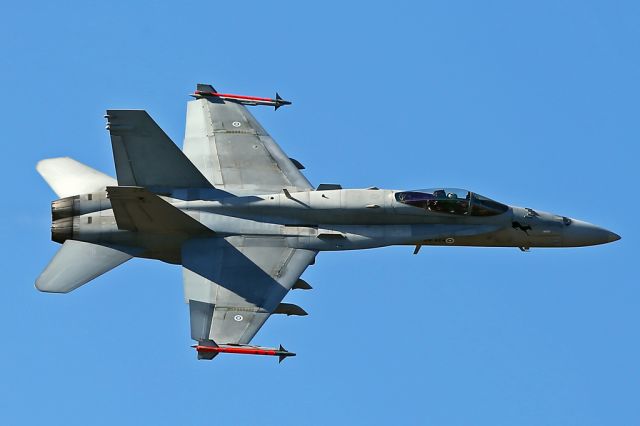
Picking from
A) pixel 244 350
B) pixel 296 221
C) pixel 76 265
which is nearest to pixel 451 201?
pixel 296 221

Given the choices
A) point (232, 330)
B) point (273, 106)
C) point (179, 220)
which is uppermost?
point (273, 106)

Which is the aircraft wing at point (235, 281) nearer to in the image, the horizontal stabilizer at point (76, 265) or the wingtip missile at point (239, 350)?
the wingtip missile at point (239, 350)

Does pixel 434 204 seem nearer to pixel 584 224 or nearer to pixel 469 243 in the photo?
pixel 469 243

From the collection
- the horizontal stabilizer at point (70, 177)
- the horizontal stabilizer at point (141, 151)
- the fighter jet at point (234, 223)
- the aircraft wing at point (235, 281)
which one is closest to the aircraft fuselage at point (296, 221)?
the fighter jet at point (234, 223)

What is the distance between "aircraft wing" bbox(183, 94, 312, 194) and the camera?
40344 millimetres

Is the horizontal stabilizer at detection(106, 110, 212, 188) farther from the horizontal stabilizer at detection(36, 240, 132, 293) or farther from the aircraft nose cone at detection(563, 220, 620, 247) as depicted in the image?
the aircraft nose cone at detection(563, 220, 620, 247)

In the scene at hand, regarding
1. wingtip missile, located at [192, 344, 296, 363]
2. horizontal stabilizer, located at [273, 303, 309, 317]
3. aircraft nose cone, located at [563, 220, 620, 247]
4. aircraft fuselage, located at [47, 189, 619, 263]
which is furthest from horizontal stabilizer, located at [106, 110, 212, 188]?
aircraft nose cone, located at [563, 220, 620, 247]

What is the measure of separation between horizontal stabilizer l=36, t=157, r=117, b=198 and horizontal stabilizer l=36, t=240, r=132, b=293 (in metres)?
1.73

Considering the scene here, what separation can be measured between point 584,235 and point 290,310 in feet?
25.9

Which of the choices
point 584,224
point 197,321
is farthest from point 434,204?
point 197,321

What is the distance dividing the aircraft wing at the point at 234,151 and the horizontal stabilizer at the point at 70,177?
2627mm

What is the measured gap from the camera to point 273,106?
44.2 metres

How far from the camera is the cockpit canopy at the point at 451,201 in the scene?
39062 millimetres

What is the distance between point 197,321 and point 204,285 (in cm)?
122
